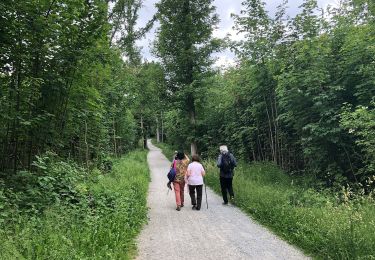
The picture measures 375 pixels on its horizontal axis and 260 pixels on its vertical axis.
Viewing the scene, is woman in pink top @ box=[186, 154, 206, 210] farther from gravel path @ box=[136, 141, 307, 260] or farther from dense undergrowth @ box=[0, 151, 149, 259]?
dense undergrowth @ box=[0, 151, 149, 259]

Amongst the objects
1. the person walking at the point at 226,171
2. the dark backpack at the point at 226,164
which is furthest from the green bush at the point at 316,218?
the dark backpack at the point at 226,164

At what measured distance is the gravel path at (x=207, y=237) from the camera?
6.11 metres

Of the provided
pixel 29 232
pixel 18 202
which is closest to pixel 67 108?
pixel 18 202

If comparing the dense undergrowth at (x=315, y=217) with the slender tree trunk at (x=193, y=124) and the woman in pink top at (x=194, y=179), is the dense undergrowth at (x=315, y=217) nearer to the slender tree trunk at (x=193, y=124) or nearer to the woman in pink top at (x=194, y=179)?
the woman in pink top at (x=194, y=179)

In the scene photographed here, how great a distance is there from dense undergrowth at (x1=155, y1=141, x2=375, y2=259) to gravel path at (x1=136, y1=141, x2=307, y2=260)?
0.30m

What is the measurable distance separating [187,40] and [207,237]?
2062 cm

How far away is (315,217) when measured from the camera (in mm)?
6848

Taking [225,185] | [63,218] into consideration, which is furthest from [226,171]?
[63,218]

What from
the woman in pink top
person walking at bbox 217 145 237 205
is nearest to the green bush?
person walking at bbox 217 145 237 205

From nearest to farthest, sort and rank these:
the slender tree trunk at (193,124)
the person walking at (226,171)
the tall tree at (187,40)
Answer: the person walking at (226,171), the tall tree at (187,40), the slender tree trunk at (193,124)

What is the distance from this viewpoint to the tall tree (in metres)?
25.5

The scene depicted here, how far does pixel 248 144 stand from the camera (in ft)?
62.0

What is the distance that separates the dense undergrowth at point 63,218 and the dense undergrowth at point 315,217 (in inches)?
127

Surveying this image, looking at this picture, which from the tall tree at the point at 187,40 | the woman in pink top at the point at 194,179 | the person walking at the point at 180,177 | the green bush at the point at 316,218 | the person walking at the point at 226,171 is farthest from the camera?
the tall tree at the point at 187,40
